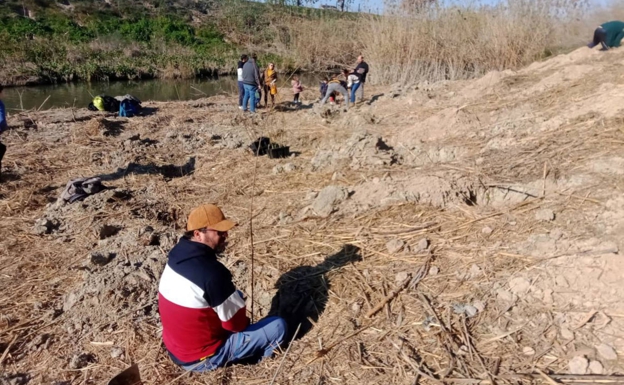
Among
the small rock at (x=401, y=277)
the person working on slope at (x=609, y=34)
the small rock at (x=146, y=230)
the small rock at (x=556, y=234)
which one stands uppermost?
the person working on slope at (x=609, y=34)

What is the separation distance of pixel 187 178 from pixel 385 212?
3604 millimetres

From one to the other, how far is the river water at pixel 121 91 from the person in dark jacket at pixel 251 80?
11.8 feet

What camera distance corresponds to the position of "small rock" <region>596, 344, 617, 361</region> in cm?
252

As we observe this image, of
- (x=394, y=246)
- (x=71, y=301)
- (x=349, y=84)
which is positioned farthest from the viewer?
(x=349, y=84)

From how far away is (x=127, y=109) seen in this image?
1145 cm

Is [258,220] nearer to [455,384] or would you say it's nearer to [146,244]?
[146,244]

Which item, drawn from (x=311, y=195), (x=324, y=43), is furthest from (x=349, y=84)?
(x=324, y=43)

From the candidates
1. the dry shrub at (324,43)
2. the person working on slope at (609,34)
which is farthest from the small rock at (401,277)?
the dry shrub at (324,43)

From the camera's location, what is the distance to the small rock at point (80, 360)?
3049 millimetres

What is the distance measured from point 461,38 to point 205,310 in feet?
49.0

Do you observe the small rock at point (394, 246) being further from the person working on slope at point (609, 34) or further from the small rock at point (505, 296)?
the person working on slope at point (609, 34)

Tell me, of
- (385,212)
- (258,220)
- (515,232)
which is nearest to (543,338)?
(515,232)

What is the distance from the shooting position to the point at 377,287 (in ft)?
11.5

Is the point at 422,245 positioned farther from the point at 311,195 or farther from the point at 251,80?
the point at 251,80
